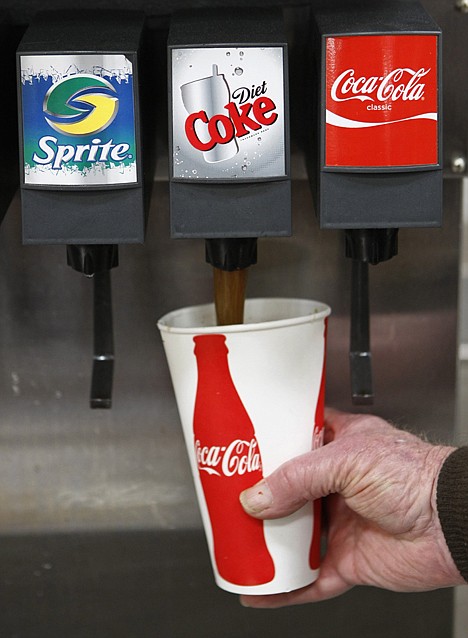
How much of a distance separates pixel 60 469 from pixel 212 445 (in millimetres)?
226

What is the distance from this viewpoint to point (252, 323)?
841mm

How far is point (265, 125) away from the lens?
651 millimetres

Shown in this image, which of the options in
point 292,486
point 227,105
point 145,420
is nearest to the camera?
point 227,105

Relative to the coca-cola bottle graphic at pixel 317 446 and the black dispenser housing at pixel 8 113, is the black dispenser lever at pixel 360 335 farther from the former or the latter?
the black dispenser housing at pixel 8 113

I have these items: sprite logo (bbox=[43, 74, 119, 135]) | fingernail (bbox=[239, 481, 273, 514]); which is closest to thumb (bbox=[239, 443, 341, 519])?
fingernail (bbox=[239, 481, 273, 514])

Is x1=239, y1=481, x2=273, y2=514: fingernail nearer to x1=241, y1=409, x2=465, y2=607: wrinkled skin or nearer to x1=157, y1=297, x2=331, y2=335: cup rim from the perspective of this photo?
x1=241, y1=409, x2=465, y2=607: wrinkled skin

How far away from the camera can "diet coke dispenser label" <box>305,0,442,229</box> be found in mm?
645

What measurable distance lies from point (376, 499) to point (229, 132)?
354 millimetres

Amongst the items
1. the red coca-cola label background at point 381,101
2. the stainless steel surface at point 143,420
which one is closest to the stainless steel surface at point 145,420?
the stainless steel surface at point 143,420

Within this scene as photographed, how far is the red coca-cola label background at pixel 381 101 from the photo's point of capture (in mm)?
644

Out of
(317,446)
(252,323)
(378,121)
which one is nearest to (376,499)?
(317,446)

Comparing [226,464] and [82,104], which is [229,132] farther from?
[226,464]

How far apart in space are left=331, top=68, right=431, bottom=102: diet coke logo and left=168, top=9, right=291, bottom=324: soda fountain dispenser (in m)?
0.04

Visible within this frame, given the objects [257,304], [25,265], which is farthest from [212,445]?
[25,265]
